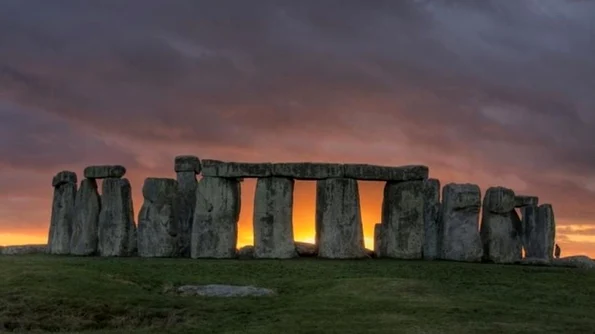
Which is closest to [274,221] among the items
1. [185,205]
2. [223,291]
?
[185,205]

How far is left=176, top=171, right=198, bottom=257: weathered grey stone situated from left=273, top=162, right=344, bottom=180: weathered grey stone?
409 cm

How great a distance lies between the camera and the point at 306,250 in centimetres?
3572

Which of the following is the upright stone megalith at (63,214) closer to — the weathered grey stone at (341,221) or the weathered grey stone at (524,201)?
the weathered grey stone at (341,221)

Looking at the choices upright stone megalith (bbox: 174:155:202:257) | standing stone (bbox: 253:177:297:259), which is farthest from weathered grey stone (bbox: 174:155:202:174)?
standing stone (bbox: 253:177:297:259)

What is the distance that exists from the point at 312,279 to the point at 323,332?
758 centimetres

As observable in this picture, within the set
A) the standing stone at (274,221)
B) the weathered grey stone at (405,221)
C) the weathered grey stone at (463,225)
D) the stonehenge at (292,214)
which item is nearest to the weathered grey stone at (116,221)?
the stonehenge at (292,214)

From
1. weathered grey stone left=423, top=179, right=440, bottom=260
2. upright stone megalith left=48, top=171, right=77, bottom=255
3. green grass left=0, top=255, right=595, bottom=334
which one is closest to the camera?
green grass left=0, top=255, right=595, bottom=334

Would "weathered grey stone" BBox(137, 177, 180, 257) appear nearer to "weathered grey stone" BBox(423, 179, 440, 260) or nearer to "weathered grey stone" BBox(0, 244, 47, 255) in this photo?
"weathered grey stone" BBox(0, 244, 47, 255)

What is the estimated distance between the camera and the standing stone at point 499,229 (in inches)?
1369

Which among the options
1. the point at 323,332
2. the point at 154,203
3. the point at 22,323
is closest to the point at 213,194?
the point at 154,203

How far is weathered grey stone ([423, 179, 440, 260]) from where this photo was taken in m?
35.1

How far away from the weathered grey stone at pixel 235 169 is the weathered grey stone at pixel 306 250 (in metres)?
3.37

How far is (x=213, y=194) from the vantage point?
34.8m

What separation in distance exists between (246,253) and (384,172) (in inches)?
261
